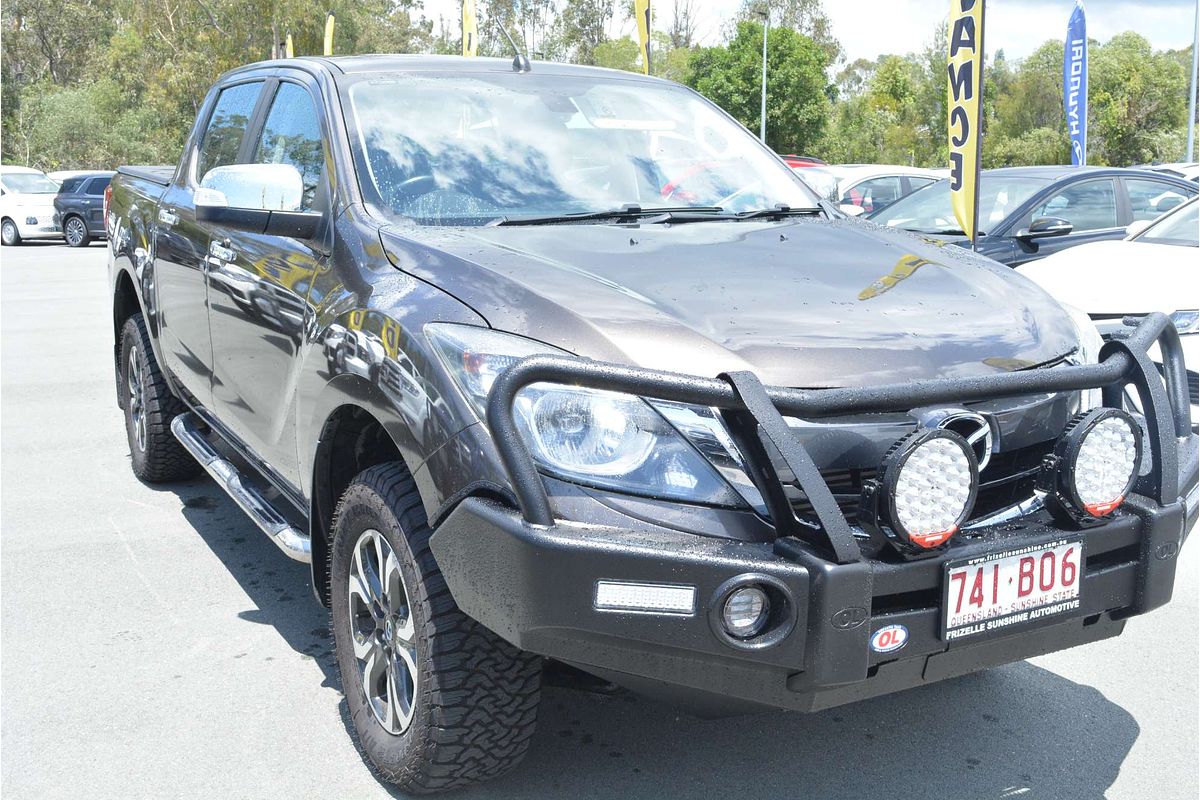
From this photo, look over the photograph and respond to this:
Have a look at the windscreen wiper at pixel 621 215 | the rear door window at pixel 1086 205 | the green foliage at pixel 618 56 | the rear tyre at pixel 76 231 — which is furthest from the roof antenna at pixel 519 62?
the green foliage at pixel 618 56

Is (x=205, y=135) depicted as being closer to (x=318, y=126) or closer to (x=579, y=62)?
(x=318, y=126)

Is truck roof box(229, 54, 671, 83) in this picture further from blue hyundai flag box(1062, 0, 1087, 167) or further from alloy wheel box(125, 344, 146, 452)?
blue hyundai flag box(1062, 0, 1087, 167)

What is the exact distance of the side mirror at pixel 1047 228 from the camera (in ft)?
27.6

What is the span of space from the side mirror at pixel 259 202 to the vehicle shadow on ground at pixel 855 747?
4.43ft

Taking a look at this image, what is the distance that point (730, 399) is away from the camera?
2227 mm

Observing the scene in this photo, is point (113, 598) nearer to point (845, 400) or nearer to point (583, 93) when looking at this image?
point (583, 93)

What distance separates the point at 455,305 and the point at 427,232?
51 cm

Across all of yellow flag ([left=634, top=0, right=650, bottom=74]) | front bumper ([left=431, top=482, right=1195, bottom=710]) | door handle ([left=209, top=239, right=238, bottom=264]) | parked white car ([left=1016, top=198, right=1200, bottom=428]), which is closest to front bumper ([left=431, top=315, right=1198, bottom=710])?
front bumper ([left=431, top=482, right=1195, bottom=710])

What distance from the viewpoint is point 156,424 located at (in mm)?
5352

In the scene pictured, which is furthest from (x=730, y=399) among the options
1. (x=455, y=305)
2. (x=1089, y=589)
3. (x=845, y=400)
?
(x=1089, y=589)

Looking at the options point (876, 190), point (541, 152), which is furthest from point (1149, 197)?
point (541, 152)

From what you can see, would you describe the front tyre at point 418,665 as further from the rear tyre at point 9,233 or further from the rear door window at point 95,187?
the rear tyre at point 9,233

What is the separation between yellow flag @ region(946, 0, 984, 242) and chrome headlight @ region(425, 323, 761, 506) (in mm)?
6151

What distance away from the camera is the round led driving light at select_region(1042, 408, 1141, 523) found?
7.98ft
